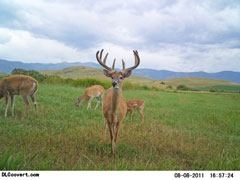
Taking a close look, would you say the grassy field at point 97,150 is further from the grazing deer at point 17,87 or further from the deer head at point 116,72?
the deer head at point 116,72

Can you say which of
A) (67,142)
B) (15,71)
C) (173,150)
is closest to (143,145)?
(173,150)

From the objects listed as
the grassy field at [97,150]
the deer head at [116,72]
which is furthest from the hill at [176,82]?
the deer head at [116,72]

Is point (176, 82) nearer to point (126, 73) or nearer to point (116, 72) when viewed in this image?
point (126, 73)

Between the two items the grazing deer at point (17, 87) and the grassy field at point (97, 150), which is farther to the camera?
the grazing deer at point (17, 87)

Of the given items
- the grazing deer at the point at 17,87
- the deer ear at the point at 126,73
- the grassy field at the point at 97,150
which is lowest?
the grassy field at the point at 97,150

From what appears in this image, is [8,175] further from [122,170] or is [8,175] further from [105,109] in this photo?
[105,109]

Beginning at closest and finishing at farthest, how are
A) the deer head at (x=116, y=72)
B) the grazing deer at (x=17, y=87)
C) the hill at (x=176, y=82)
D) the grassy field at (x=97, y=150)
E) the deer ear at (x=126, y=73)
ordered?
1. the grassy field at (x=97, y=150)
2. the deer head at (x=116, y=72)
3. the deer ear at (x=126, y=73)
4. the grazing deer at (x=17, y=87)
5. the hill at (x=176, y=82)

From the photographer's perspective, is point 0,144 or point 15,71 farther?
point 15,71

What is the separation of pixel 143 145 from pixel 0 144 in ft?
12.5

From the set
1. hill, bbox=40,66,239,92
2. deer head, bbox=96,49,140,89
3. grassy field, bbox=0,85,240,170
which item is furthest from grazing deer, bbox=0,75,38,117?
hill, bbox=40,66,239,92

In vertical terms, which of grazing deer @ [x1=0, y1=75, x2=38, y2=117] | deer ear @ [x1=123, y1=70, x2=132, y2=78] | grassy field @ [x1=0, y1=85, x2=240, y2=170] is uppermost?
deer ear @ [x1=123, y1=70, x2=132, y2=78]

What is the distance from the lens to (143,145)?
16.6 feet

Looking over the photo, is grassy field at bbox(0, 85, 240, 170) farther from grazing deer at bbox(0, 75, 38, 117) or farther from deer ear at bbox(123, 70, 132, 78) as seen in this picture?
deer ear at bbox(123, 70, 132, 78)

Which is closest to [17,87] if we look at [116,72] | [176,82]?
[116,72]
